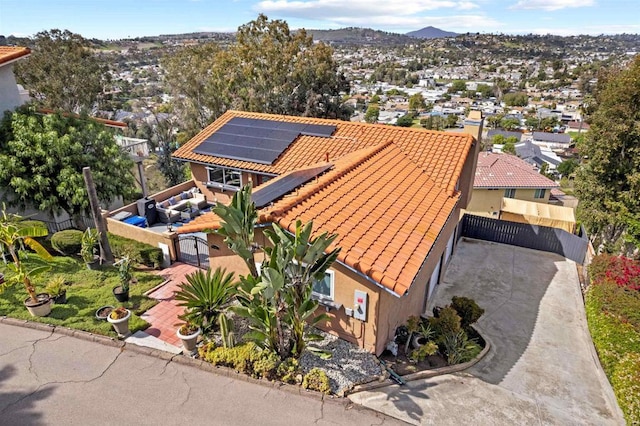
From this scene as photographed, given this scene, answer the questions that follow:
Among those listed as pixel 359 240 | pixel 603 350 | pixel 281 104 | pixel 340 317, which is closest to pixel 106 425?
pixel 340 317

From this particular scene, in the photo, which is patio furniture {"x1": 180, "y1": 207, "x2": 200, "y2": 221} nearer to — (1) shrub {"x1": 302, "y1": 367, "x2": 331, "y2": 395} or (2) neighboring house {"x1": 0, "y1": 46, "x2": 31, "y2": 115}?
(2) neighboring house {"x1": 0, "y1": 46, "x2": 31, "y2": 115}

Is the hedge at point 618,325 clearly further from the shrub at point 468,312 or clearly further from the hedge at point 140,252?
the hedge at point 140,252

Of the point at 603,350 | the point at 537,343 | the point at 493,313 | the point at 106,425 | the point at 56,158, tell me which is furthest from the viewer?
the point at 56,158

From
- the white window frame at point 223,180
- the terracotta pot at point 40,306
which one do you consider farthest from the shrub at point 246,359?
the white window frame at point 223,180

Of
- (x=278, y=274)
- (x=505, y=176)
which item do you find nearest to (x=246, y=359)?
(x=278, y=274)

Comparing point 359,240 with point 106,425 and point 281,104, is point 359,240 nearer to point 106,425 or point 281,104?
point 106,425

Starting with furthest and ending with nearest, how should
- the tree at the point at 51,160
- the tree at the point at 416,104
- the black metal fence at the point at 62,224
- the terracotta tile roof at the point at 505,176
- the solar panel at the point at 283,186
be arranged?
the tree at the point at 416,104
the terracotta tile roof at the point at 505,176
the black metal fence at the point at 62,224
the tree at the point at 51,160
the solar panel at the point at 283,186
